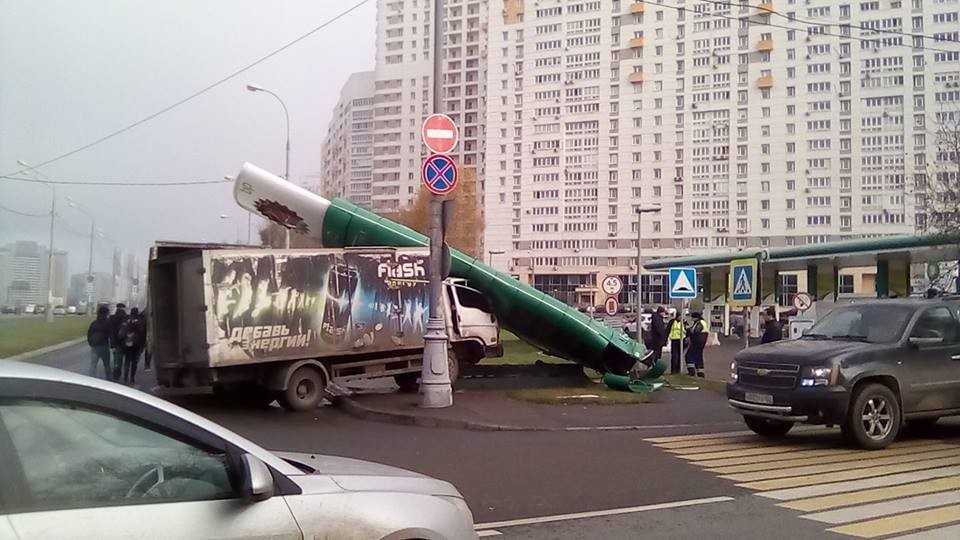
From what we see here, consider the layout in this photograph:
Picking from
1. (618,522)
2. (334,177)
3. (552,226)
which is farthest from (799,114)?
(618,522)

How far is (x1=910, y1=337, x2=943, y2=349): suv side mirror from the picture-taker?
1056cm

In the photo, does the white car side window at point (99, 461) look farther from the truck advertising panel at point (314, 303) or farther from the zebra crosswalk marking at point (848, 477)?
the truck advertising panel at point (314, 303)

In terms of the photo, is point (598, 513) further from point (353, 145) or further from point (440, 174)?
point (353, 145)

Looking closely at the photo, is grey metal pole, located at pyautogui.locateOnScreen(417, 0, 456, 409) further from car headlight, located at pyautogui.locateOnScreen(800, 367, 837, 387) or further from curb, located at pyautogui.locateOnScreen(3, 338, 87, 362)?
curb, located at pyautogui.locateOnScreen(3, 338, 87, 362)

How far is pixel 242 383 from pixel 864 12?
9350cm

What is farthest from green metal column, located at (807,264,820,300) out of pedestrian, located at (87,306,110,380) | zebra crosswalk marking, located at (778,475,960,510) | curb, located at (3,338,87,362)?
zebra crosswalk marking, located at (778,475,960,510)

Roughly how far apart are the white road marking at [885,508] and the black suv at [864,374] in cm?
228

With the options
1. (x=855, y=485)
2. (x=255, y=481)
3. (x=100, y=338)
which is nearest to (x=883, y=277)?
(x=100, y=338)

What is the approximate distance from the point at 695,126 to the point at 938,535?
9716 centimetres

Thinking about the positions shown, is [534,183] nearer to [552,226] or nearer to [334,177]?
[552,226]

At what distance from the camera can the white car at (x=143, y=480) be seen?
296 cm

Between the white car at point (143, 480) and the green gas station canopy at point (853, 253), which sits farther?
the green gas station canopy at point (853, 253)

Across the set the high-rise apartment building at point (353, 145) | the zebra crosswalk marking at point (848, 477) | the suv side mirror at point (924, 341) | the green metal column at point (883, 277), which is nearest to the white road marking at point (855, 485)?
the zebra crosswalk marking at point (848, 477)

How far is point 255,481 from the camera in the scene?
328 cm
